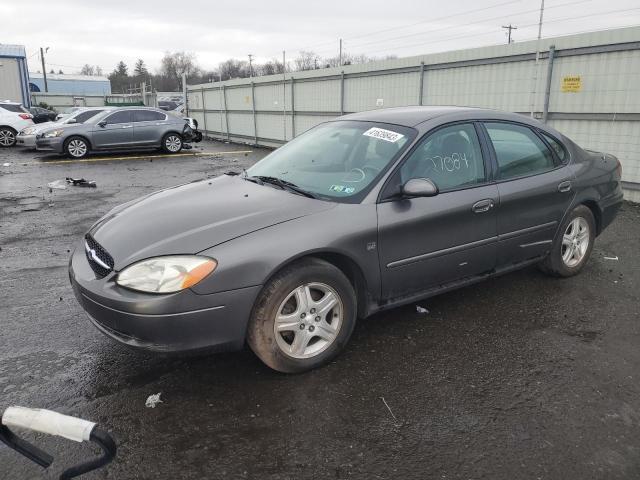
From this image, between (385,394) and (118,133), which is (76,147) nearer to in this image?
(118,133)

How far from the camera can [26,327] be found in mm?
3777

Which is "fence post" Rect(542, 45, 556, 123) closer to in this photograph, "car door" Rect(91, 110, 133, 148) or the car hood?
the car hood

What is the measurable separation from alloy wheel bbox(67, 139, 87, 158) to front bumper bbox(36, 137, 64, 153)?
237 mm

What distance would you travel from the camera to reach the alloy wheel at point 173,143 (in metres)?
16.5

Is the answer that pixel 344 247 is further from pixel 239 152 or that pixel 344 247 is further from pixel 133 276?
pixel 239 152

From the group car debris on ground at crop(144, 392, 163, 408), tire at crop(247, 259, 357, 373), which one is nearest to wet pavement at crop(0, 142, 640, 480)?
car debris on ground at crop(144, 392, 163, 408)

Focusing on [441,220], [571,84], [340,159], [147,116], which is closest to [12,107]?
[147,116]

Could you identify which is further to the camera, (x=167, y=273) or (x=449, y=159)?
(x=449, y=159)

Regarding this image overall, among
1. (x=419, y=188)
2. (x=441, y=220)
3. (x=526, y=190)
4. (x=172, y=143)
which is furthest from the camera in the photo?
(x=172, y=143)

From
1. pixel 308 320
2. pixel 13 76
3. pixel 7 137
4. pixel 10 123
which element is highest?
pixel 13 76

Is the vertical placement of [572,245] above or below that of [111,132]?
below

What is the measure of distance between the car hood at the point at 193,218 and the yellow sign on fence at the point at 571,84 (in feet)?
23.7

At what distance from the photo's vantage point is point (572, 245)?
15.4 ft

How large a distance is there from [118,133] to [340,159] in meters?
13.4
